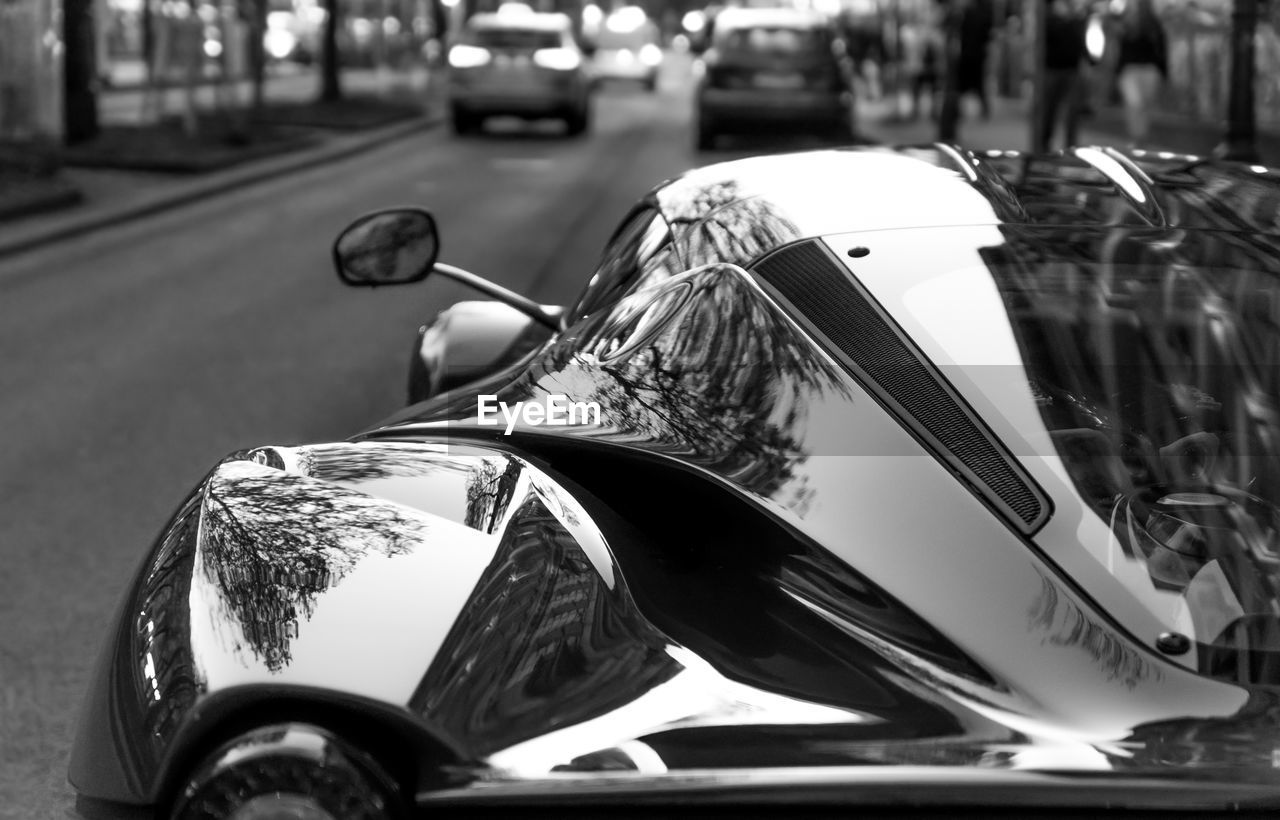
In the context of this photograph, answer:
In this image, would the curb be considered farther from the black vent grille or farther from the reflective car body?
the black vent grille

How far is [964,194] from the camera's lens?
299 centimetres

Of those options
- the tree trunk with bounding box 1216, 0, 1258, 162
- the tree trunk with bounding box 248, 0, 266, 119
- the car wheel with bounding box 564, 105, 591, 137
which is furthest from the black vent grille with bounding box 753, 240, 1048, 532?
the car wheel with bounding box 564, 105, 591, 137

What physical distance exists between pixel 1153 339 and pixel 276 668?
1.41 meters

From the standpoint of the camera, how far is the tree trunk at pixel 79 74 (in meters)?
20.3

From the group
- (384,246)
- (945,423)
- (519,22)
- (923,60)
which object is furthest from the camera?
(923,60)

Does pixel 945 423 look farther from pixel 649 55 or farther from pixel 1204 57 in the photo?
pixel 649 55

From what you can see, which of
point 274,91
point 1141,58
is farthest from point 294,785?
point 274,91

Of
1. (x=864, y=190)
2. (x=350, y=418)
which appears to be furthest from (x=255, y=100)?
(x=864, y=190)

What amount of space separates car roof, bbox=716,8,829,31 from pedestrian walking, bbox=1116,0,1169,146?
5368 millimetres

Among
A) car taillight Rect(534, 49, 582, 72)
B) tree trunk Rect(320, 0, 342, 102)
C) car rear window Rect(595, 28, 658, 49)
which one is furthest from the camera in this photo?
car rear window Rect(595, 28, 658, 49)

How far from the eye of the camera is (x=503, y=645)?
2174 mm

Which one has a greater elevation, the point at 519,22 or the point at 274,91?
the point at 519,22

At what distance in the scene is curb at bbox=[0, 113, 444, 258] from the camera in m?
14.8

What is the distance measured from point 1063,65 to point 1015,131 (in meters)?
8.39
